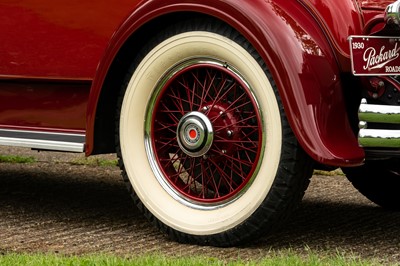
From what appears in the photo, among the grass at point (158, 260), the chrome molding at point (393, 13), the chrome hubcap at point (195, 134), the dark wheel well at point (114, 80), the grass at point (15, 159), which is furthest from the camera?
the grass at point (15, 159)

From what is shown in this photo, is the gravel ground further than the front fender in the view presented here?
Yes

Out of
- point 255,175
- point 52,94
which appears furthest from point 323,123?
point 52,94

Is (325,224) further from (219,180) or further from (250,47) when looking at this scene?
(250,47)

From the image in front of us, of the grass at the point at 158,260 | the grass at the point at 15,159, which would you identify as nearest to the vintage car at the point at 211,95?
the grass at the point at 158,260

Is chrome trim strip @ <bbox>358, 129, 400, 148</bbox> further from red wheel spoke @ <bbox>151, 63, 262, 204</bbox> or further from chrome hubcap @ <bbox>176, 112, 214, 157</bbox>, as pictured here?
chrome hubcap @ <bbox>176, 112, 214, 157</bbox>

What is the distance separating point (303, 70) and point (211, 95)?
1.65 ft

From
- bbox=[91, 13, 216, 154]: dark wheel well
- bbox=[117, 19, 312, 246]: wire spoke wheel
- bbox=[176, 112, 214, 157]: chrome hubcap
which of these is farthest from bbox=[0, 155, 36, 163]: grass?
bbox=[176, 112, 214, 157]: chrome hubcap

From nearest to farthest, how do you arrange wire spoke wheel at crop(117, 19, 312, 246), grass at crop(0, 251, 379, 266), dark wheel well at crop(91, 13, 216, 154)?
grass at crop(0, 251, 379, 266), wire spoke wheel at crop(117, 19, 312, 246), dark wheel well at crop(91, 13, 216, 154)

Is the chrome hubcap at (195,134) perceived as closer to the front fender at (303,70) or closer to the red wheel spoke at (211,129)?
the red wheel spoke at (211,129)

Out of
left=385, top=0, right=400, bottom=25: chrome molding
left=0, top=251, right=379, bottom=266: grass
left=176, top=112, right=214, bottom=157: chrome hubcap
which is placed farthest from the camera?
left=176, top=112, right=214, bottom=157: chrome hubcap

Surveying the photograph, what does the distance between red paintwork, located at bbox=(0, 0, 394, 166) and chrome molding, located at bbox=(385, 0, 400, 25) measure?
134 mm

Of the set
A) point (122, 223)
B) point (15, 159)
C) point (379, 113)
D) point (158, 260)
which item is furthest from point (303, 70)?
point (15, 159)

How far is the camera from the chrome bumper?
362cm

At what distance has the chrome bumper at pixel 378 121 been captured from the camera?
3.62 metres
